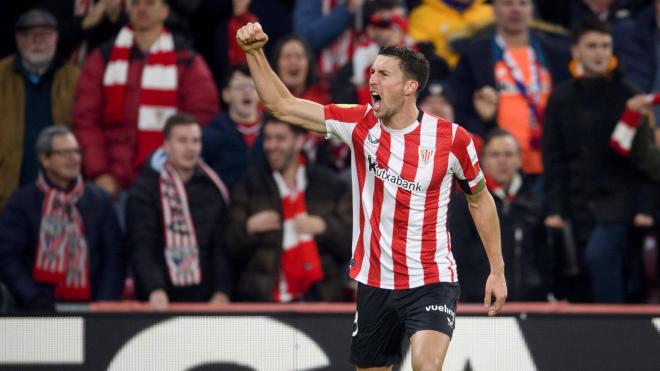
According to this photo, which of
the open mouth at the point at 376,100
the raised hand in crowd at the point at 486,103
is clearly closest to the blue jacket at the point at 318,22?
the raised hand in crowd at the point at 486,103

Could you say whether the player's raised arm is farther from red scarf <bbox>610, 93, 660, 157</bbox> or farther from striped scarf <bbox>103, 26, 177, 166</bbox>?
striped scarf <bbox>103, 26, 177, 166</bbox>

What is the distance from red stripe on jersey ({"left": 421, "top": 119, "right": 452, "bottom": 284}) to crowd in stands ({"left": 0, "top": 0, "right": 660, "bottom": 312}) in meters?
2.12

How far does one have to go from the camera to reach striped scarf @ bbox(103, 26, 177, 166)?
9094mm

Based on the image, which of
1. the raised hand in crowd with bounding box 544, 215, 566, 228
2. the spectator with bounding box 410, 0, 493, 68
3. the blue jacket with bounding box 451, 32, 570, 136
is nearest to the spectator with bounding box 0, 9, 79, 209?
the spectator with bounding box 410, 0, 493, 68

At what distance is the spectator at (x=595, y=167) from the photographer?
858cm

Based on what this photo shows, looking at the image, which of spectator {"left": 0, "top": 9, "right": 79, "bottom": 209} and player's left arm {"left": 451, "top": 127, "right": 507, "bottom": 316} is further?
spectator {"left": 0, "top": 9, "right": 79, "bottom": 209}

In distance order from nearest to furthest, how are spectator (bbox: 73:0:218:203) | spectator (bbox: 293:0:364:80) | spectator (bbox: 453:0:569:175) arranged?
spectator (bbox: 73:0:218:203) → spectator (bbox: 453:0:569:175) → spectator (bbox: 293:0:364:80)

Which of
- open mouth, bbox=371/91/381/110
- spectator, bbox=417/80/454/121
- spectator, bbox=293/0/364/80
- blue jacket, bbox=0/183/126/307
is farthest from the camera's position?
spectator, bbox=293/0/364/80

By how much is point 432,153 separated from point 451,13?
3932 mm

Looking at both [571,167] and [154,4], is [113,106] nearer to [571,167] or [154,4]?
[154,4]

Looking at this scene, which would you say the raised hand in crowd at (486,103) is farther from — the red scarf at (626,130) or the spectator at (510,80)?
the red scarf at (626,130)

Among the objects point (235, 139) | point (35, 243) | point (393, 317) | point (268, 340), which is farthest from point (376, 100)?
point (35, 243)

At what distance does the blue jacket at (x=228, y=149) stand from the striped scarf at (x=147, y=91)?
15.5 inches

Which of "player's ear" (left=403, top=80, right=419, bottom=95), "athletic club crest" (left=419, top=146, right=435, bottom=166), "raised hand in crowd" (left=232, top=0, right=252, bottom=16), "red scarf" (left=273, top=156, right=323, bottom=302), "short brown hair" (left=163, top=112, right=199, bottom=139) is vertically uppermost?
"raised hand in crowd" (left=232, top=0, right=252, bottom=16)
